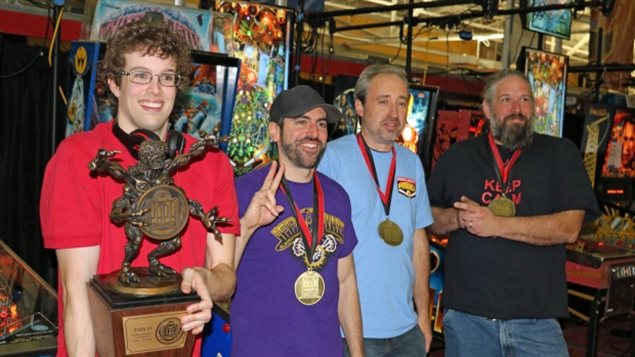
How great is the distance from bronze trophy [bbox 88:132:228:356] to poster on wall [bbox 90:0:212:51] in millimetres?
1504

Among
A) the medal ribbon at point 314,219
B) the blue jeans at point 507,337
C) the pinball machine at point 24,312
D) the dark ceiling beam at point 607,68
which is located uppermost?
the dark ceiling beam at point 607,68

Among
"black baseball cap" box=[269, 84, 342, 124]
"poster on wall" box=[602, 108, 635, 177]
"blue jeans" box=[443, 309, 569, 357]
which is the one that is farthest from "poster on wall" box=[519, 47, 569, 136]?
"black baseball cap" box=[269, 84, 342, 124]

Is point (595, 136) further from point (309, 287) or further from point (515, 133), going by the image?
point (309, 287)

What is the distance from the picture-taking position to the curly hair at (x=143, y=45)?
163 cm

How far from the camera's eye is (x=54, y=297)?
106 inches

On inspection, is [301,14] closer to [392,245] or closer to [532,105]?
[532,105]

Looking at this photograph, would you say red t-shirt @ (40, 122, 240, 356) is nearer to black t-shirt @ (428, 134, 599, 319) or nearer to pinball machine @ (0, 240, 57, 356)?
pinball machine @ (0, 240, 57, 356)

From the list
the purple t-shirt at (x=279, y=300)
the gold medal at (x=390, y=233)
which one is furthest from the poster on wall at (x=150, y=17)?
the gold medal at (x=390, y=233)

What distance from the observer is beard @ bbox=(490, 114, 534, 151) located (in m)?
2.93

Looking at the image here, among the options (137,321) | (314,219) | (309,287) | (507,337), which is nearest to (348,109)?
(507,337)

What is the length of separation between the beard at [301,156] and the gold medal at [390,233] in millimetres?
441

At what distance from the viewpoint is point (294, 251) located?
7.38 ft

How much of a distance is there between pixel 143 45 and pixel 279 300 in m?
0.94

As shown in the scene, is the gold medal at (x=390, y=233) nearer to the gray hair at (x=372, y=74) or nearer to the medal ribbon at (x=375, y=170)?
the medal ribbon at (x=375, y=170)
